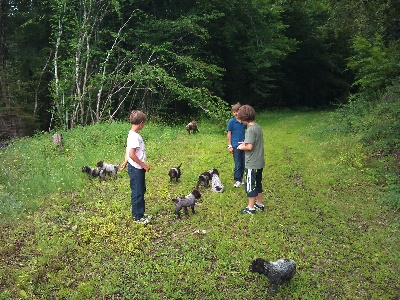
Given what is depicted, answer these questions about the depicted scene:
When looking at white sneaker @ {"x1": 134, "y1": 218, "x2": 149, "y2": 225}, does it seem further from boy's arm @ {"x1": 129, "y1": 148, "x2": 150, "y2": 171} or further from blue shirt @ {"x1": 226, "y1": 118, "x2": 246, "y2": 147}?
blue shirt @ {"x1": 226, "y1": 118, "x2": 246, "y2": 147}

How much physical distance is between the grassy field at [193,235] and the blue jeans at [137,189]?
24 cm

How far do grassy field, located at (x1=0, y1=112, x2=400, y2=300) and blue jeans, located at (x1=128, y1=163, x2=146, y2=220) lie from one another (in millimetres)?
236

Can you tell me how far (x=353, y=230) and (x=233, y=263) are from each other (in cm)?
253

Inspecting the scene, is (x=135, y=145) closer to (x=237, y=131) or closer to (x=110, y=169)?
(x=237, y=131)

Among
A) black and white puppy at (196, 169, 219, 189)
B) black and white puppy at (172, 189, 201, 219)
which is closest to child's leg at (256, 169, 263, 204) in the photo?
black and white puppy at (172, 189, 201, 219)

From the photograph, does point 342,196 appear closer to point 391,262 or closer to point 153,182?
point 391,262

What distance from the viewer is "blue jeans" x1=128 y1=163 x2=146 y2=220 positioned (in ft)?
20.6

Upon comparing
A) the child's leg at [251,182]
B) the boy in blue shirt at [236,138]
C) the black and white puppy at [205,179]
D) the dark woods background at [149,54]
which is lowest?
the black and white puppy at [205,179]

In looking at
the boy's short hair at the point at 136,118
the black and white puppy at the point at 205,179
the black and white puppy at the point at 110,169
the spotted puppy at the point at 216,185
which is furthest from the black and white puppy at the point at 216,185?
the boy's short hair at the point at 136,118

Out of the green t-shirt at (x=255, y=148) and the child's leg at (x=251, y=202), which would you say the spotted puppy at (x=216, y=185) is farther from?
the green t-shirt at (x=255, y=148)

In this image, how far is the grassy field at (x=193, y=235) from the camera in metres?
4.80

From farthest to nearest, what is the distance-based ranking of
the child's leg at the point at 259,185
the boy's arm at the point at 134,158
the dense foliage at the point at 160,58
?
1. the dense foliage at the point at 160,58
2. the child's leg at the point at 259,185
3. the boy's arm at the point at 134,158

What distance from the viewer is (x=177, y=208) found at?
22.2 feet

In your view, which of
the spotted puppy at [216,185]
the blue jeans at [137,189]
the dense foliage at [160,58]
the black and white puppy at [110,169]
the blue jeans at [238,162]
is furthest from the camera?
the dense foliage at [160,58]
